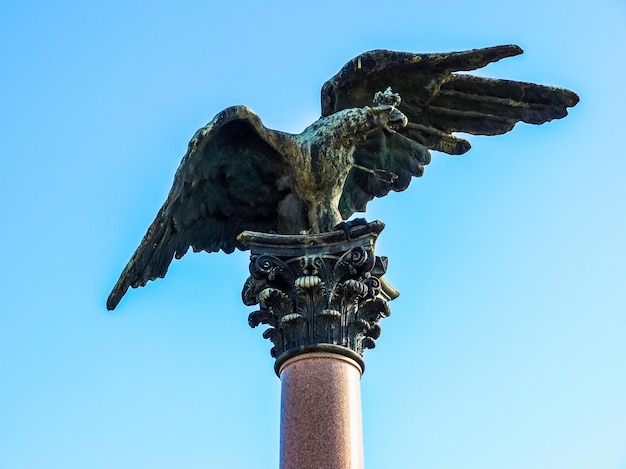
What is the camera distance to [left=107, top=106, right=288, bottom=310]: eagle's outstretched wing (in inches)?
447

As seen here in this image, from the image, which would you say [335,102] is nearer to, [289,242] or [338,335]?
[289,242]

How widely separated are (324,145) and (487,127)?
2.51 meters

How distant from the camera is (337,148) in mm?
11961

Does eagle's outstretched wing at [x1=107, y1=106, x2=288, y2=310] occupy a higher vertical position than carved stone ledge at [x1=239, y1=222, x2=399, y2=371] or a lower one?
higher

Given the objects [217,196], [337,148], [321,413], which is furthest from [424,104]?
[321,413]

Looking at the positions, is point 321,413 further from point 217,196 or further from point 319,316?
point 217,196

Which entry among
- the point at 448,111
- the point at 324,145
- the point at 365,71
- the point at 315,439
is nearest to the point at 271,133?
the point at 324,145

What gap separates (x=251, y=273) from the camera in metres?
10.8

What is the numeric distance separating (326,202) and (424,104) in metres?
2.23

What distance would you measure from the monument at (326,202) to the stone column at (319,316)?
0.04ft

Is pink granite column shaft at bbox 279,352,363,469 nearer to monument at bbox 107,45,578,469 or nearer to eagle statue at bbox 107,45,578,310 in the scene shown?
monument at bbox 107,45,578,469

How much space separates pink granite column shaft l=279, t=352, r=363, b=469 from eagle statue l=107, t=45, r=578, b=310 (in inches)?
74.5

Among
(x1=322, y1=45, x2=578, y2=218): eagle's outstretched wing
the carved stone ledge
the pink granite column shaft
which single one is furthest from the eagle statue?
the pink granite column shaft

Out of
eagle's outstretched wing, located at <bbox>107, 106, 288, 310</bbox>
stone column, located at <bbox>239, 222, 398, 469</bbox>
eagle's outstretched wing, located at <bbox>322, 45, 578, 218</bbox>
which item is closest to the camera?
stone column, located at <bbox>239, 222, 398, 469</bbox>
